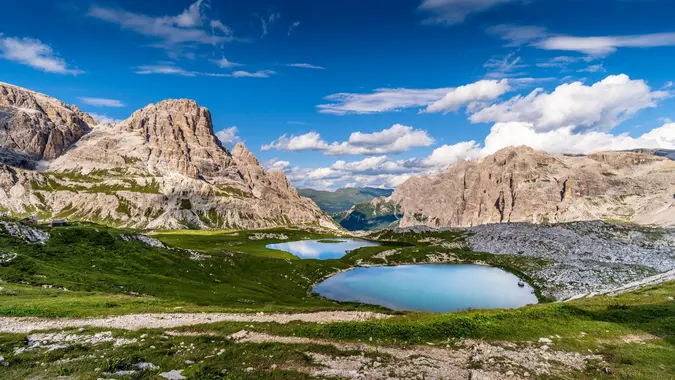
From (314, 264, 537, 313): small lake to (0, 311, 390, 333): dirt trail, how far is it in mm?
49256

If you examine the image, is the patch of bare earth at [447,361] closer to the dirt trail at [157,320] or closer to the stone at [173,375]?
the stone at [173,375]

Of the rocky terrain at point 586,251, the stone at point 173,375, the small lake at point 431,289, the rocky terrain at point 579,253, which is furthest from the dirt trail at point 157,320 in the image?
the rocky terrain at point 586,251

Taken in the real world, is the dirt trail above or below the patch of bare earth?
below

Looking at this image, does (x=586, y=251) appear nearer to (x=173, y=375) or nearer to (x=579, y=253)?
(x=579, y=253)

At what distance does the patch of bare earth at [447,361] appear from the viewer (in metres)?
17.7

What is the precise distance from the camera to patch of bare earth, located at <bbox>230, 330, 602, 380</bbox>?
17.7m

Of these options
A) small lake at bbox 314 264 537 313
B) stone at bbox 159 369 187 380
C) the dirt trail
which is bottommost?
small lake at bbox 314 264 537 313

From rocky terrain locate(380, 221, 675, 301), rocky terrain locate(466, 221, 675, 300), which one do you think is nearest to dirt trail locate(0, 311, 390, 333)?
rocky terrain locate(380, 221, 675, 301)

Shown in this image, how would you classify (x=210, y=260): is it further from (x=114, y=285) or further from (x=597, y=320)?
(x=597, y=320)

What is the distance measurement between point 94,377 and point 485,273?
400 feet

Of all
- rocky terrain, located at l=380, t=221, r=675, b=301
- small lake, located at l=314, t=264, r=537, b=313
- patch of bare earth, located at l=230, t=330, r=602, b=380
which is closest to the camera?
patch of bare earth, located at l=230, t=330, r=602, b=380

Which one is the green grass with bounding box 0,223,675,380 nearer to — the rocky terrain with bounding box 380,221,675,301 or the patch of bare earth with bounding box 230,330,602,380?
the patch of bare earth with bounding box 230,330,602,380

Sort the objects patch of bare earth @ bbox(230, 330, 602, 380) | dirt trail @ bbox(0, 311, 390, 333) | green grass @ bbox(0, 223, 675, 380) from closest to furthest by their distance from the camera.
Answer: patch of bare earth @ bbox(230, 330, 602, 380)
green grass @ bbox(0, 223, 675, 380)
dirt trail @ bbox(0, 311, 390, 333)

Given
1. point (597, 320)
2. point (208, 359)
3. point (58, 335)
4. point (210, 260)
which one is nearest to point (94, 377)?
point (208, 359)
